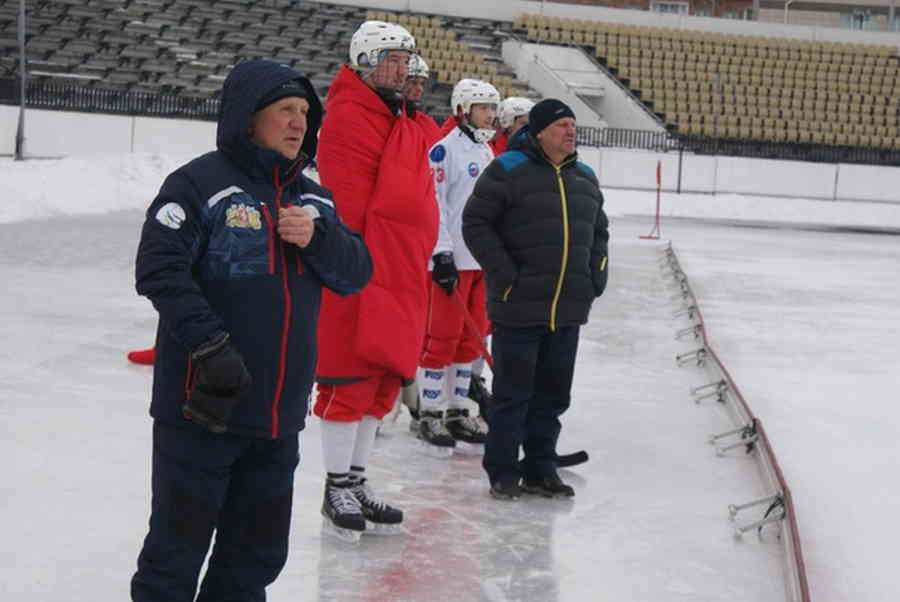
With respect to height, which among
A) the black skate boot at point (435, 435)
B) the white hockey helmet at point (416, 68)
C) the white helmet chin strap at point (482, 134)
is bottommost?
the black skate boot at point (435, 435)

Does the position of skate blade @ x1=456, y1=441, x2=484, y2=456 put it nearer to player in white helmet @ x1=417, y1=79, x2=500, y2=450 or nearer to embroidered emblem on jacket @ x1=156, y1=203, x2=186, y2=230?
player in white helmet @ x1=417, y1=79, x2=500, y2=450

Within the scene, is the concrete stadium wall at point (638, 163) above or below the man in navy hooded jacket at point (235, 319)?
below

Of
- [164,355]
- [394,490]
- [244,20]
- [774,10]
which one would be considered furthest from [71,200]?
[774,10]

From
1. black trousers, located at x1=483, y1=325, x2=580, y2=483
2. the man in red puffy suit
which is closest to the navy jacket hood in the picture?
the man in red puffy suit

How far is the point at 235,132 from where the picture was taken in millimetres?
3455

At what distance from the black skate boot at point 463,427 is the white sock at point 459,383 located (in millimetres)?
43

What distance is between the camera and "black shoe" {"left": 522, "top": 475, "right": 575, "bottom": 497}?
19.8ft

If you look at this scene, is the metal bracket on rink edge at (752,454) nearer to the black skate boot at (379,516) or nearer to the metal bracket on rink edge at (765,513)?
the metal bracket on rink edge at (765,513)

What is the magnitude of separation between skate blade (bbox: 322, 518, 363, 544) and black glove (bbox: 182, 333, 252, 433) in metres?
1.96

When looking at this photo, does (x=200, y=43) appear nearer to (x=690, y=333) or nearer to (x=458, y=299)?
(x=690, y=333)

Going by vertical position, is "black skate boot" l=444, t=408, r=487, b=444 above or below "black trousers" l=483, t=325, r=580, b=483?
below

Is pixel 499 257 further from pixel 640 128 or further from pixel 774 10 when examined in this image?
pixel 774 10

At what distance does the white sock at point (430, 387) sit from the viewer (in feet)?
23.1

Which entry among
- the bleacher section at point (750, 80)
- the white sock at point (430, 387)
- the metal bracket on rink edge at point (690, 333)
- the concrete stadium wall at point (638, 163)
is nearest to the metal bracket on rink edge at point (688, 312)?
the metal bracket on rink edge at point (690, 333)
